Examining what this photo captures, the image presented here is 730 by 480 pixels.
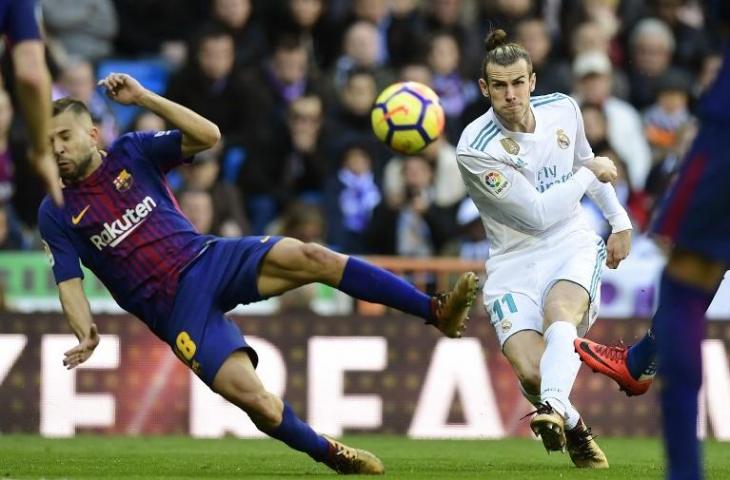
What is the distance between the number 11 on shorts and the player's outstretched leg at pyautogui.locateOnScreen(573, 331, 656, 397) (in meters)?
0.56

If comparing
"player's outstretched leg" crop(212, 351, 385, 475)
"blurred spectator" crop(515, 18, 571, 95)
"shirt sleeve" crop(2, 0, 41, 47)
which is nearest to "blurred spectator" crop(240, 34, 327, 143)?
"blurred spectator" crop(515, 18, 571, 95)

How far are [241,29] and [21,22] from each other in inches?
371

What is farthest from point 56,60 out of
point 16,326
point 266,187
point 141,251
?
point 141,251

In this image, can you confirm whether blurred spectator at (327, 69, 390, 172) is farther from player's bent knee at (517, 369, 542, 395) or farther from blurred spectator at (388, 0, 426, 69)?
player's bent knee at (517, 369, 542, 395)

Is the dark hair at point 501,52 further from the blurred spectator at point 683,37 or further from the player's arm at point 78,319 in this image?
the blurred spectator at point 683,37

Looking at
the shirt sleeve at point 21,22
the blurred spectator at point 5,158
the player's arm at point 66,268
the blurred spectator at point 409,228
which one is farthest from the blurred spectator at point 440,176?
the shirt sleeve at point 21,22

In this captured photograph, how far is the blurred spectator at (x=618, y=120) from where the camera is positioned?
50.1ft

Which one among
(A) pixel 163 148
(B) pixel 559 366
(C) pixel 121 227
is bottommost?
(B) pixel 559 366

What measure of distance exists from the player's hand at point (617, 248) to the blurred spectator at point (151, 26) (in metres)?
8.59

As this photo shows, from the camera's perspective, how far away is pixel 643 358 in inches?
322

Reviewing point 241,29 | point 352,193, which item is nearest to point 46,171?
point 352,193

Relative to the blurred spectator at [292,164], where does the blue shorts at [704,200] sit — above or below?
above

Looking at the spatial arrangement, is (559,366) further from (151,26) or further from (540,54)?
(151,26)

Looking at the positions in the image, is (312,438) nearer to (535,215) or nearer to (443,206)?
(535,215)
